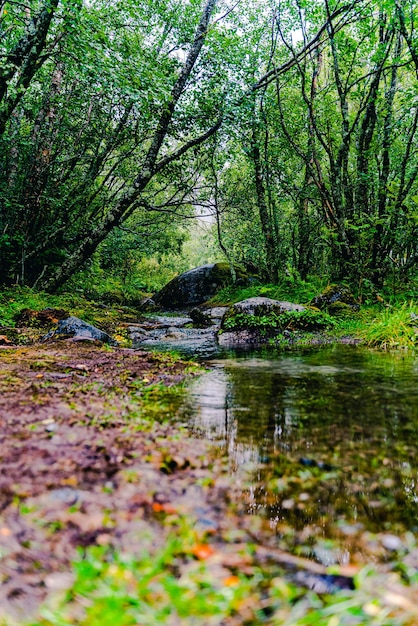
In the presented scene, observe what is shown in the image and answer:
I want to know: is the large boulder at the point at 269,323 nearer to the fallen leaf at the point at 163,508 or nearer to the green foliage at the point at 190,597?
the fallen leaf at the point at 163,508

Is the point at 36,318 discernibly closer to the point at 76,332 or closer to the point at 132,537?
the point at 76,332

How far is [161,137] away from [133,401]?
9505 mm

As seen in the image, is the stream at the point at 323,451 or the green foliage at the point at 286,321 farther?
the green foliage at the point at 286,321

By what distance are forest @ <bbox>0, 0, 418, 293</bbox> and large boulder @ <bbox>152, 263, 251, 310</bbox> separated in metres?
4.44

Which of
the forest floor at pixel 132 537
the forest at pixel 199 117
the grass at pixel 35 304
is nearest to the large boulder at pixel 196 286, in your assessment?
the forest at pixel 199 117

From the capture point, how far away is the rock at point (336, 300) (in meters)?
8.60

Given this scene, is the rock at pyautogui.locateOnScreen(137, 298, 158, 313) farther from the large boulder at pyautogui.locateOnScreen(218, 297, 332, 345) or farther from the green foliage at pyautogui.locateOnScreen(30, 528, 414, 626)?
the green foliage at pyautogui.locateOnScreen(30, 528, 414, 626)

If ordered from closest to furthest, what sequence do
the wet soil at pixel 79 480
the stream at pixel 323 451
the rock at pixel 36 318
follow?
the wet soil at pixel 79 480
the stream at pixel 323 451
the rock at pixel 36 318

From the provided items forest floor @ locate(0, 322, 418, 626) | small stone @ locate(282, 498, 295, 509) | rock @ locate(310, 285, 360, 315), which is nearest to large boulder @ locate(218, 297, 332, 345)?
rock @ locate(310, 285, 360, 315)

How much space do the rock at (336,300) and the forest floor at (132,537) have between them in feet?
24.3

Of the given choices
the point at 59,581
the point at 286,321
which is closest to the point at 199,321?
the point at 286,321

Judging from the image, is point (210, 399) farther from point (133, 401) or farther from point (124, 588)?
point (124, 588)

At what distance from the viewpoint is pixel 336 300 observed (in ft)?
29.9

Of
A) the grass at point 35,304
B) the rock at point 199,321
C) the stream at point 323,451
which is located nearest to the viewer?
the stream at point 323,451
